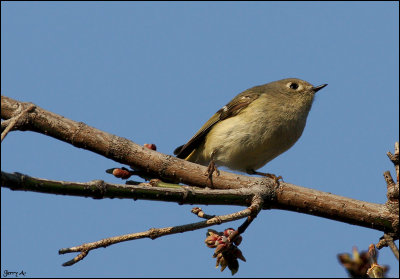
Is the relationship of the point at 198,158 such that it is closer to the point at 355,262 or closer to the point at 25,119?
the point at 25,119

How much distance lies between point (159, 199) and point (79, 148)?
0.79 m

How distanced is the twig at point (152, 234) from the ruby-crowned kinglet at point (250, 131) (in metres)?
2.27

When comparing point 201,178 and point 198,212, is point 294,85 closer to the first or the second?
point 201,178

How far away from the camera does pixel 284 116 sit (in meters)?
5.12

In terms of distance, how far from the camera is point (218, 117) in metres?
5.40

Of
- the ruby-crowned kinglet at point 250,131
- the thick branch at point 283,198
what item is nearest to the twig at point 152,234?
the thick branch at point 283,198

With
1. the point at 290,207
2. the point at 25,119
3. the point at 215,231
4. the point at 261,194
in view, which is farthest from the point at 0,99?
the point at 290,207

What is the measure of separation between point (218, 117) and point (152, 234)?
3.06 meters

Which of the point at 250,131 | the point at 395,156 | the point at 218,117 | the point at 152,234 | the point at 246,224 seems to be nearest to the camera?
the point at 395,156

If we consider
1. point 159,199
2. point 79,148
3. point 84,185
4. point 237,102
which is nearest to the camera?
point 84,185

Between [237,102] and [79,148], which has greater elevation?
[237,102]

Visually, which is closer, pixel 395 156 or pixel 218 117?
pixel 395 156

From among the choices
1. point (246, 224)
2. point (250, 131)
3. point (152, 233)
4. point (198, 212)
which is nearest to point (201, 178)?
point (198, 212)

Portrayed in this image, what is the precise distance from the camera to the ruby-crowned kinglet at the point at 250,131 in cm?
484
